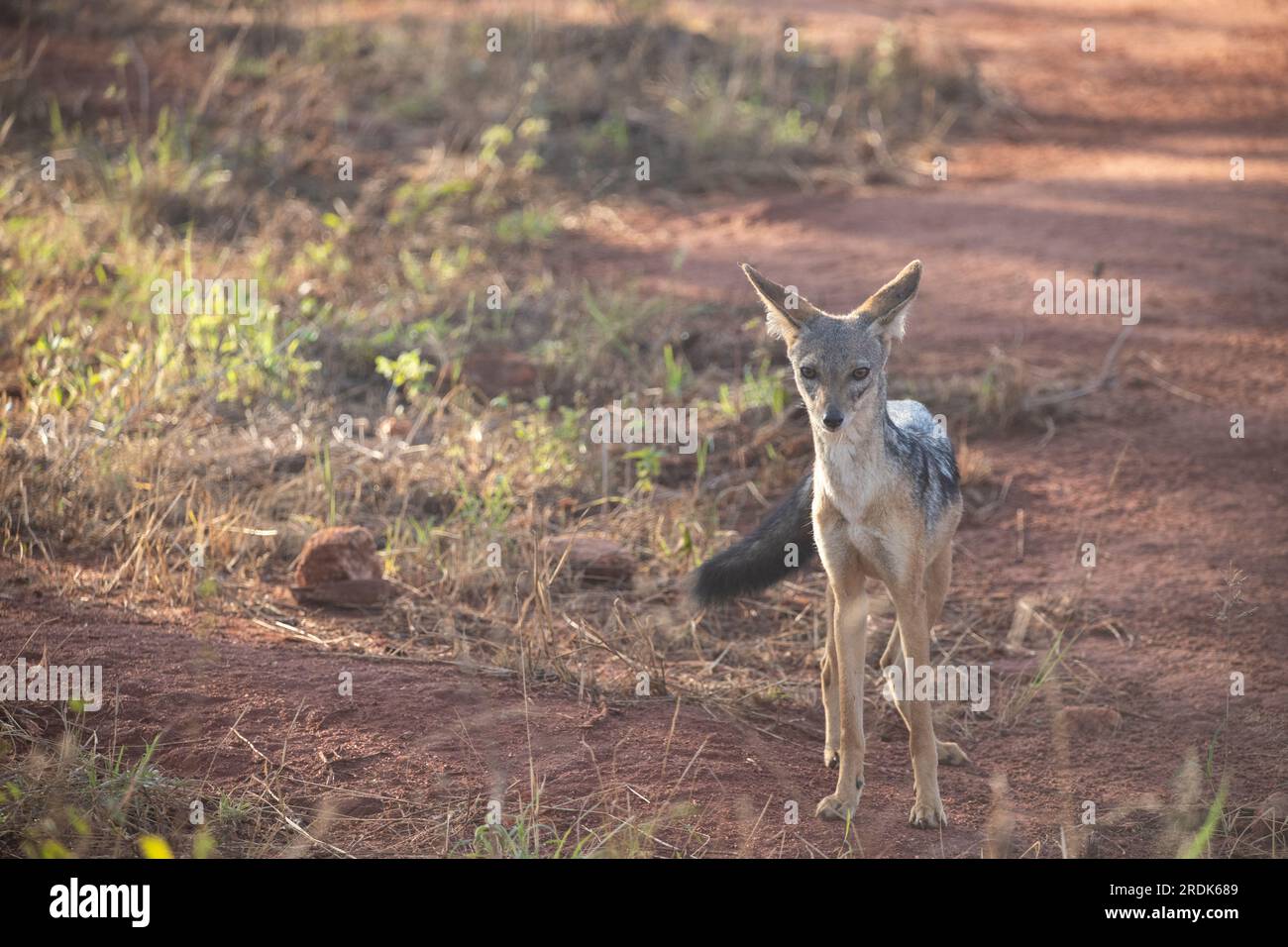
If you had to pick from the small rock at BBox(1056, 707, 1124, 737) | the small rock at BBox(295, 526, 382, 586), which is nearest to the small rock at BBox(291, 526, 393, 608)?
the small rock at BBox(295, 526, 382, 586)

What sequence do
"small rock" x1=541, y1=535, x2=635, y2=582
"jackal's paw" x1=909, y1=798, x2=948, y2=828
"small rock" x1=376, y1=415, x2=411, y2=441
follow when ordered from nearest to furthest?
"jackal's paw" x1=909, y1=798, x2=948, y2=828 → "small rock" x1=541, y1=535, x2=635, y2=582 → "small rock" x1=376, y1=415, x2=411, y2=441

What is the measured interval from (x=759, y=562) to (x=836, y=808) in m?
1.09

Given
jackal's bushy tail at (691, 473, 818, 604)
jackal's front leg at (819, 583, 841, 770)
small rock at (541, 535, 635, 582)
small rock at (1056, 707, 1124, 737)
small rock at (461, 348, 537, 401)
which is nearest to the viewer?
jackal's front leg at (819, 583, 841, 770)

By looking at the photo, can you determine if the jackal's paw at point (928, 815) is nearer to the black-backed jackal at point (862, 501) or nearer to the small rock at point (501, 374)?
the black-backed jackal at point (862, 501)

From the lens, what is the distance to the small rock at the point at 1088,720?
5.64 m

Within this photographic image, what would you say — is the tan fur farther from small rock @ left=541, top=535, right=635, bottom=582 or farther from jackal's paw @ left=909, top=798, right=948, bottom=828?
small rock @ left=541, top=535, right=635, bottom=582

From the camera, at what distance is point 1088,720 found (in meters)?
5.67

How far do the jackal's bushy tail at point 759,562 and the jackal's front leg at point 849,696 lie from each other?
530 mm

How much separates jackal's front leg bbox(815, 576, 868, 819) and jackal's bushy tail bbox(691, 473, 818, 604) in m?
0.53

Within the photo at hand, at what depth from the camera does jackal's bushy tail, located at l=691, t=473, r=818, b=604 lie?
549cm

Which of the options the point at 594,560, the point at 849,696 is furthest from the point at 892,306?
the point at 594,560

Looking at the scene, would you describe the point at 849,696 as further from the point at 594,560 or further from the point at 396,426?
the point at 396,426

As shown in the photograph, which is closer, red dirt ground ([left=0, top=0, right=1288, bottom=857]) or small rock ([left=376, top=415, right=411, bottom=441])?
red dirt ground ([left=0, top=0, right=1288, bottom=857])

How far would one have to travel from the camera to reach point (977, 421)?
27.7 ft
